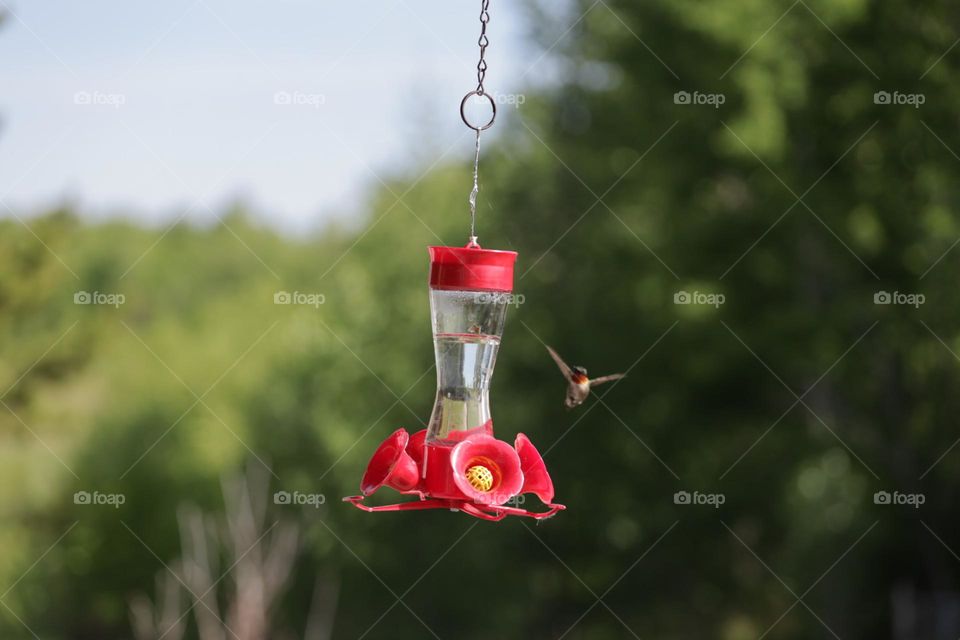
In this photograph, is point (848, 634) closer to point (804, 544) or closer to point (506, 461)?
point (804, 544)

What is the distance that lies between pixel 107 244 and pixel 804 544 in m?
15.4

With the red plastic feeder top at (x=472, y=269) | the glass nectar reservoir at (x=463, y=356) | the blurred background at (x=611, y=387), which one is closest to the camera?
the red plastic feeder top at (x=472, y=269)

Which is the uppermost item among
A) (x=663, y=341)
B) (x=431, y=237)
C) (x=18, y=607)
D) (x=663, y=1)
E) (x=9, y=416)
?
(x=663, y=1)

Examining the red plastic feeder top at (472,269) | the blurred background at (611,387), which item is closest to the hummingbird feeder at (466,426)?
the red plastic feeder top at (472,269)

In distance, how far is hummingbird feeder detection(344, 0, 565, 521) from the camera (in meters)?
2.52

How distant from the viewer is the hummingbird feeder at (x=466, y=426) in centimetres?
252

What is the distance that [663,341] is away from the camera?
1218cm

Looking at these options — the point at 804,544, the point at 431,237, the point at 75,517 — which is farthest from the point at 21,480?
the point at 804,544

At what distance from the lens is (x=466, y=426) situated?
2.83 metres

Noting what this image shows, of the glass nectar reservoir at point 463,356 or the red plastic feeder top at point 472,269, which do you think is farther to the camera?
the glass nectar reservoir at point 463,356

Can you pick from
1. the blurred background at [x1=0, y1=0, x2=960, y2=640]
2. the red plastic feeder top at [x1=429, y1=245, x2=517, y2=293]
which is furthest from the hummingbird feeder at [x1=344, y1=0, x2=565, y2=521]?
the blurred background at [x1=0, y1=0, x2=960, y2=640]

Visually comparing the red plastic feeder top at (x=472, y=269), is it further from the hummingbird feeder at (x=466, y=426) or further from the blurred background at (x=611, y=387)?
the blurred background at (x=611, y=387)

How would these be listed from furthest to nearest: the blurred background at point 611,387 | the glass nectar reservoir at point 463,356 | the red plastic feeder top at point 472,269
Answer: the blurred background at point 611,387 → the glass nectar reservoir at point 463,356 → the red plastic feeder top at point 472,269

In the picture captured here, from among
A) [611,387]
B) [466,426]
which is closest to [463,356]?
[466,426]
